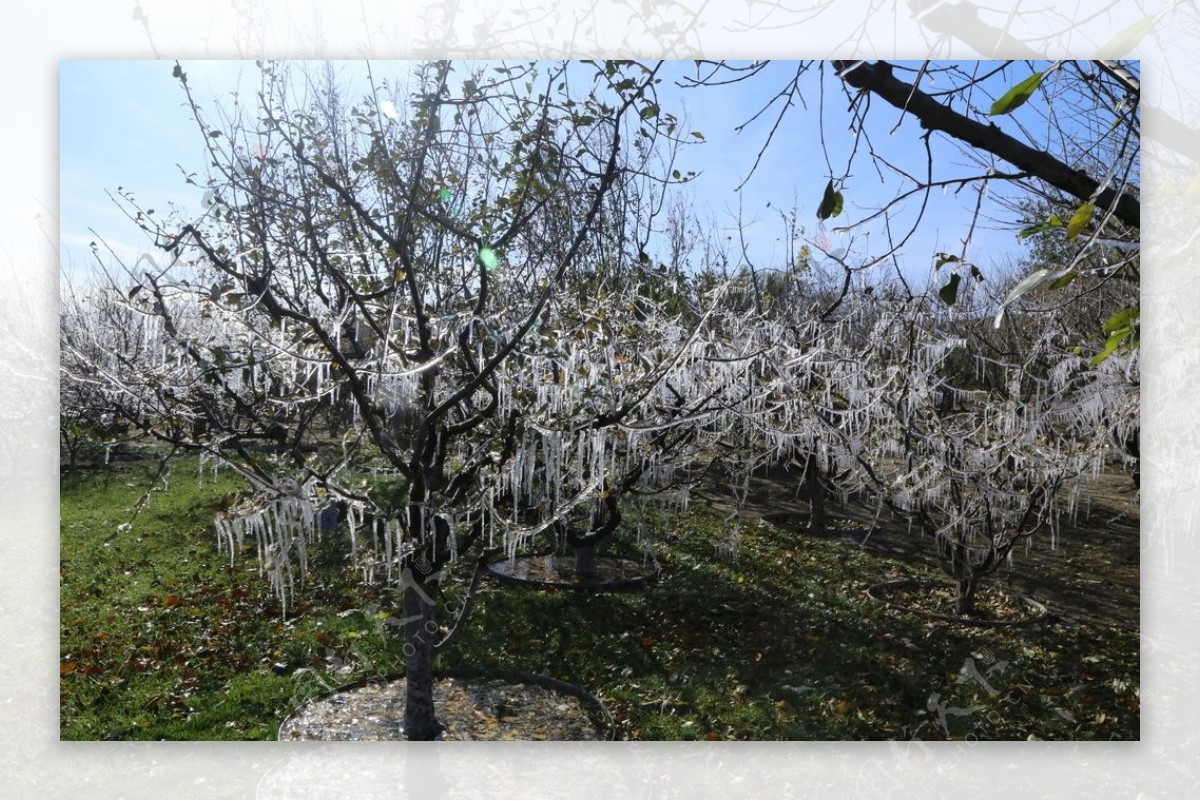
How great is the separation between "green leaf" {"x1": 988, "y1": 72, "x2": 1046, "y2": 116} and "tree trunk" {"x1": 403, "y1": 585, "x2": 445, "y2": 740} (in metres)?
2.03

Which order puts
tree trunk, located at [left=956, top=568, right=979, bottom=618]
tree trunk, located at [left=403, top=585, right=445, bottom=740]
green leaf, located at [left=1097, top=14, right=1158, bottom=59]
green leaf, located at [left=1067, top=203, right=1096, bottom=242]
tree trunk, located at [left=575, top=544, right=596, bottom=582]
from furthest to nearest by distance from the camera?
1. tree trunk, located at [left=575, top=544, right=596, bottom=582]
2. tree trunk, located at [left=956, top=568, right=979, bottom=618]
3. tree trunk, located at [left=403, top=585, right=445, bottom=740]
4. green leaf, located at [left=1067, top=203, right=1096, bottom=242]
5. green leaf, located at [left=1097, top=14, right=1158, bottom=59]

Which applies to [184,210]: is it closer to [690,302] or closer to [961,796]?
[690,302]

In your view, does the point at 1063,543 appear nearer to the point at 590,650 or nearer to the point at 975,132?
the point at 590,650

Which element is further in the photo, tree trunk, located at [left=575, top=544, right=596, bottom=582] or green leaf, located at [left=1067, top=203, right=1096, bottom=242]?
tree trunk, located at [left=575, top=544, right=596, bottom=582]

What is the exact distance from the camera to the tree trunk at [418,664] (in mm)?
2562

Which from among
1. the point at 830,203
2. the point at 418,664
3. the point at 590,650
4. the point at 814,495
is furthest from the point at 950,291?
the point at 814,495

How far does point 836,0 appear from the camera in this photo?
98.4 inches

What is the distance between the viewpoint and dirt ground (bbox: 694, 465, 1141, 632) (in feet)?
9.64

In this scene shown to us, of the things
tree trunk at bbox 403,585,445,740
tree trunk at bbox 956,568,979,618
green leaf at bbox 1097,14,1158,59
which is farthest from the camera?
tree trunk at bbox 956,568,979,618

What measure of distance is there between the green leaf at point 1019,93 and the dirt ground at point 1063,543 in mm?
2257

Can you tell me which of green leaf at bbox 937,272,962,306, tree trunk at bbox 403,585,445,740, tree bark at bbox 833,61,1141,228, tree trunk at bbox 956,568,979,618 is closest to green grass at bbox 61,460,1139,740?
tree trunk at bbox 956,568,979,618

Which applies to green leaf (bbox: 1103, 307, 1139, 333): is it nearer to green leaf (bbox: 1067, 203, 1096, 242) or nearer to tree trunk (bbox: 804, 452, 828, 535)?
green leaf (bbox: 1067, 203, 1096, 242)

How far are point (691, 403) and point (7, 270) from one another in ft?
6.74

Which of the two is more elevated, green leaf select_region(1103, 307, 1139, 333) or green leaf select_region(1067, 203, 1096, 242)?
green leaf select_region(1067, 203, 1096, 242)
